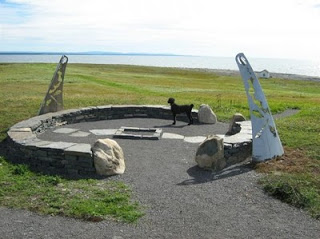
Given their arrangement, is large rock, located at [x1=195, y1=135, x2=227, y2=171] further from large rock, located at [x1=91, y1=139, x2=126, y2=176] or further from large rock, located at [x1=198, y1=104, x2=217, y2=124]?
large rock, located at [x1=198, y1=104, x2=217, y2=124]

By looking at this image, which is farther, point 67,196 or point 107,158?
point 107,158

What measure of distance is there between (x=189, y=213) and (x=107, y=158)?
116 inches

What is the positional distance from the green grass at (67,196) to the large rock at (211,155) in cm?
242

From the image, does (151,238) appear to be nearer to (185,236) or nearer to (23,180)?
(185,236)

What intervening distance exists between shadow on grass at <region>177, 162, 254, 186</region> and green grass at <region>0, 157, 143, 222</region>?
175 cm

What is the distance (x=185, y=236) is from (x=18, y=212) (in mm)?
3252

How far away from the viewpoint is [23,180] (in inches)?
334

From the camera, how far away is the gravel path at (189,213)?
6.09 metres

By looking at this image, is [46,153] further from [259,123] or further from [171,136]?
→ [259,123]

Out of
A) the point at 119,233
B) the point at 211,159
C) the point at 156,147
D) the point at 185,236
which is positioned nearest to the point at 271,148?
the point at 211,159

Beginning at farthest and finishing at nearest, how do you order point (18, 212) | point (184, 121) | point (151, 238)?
point (184, 121)
point (18, 212)
point (151, 238)

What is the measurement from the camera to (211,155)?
9.42 m

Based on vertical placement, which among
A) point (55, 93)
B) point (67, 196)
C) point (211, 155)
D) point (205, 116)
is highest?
point (55, 93)

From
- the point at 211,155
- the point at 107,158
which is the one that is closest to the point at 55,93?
the point at 107,158
